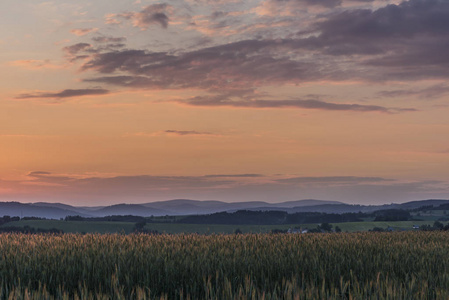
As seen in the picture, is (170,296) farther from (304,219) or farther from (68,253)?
(304,219)

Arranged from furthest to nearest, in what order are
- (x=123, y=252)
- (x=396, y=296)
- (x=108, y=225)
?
(x=108, y=225) → (x=123, y=252) → (x=396, y=296)

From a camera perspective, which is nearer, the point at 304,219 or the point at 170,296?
the point at 170,296

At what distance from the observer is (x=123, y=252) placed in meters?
13.2

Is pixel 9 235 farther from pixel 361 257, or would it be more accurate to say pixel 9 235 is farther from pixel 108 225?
pixel 108 225

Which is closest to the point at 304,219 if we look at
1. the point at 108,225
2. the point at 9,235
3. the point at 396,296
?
the point at 108,225

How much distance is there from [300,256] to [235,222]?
17152cm

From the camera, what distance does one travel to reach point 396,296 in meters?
7.55

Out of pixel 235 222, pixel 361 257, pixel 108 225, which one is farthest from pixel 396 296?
pixel 235 222

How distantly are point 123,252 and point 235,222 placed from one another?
563 feet

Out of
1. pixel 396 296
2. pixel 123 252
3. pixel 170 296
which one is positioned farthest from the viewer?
pixel 123 252

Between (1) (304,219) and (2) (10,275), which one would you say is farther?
(1) (304,219)

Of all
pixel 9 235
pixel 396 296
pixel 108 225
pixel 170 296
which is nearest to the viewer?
pixel 396 296

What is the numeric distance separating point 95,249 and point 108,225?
517 ft

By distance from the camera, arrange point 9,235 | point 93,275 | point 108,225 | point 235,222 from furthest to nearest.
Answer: point 235,222
point 108,225
point 9,235
point 93,275
